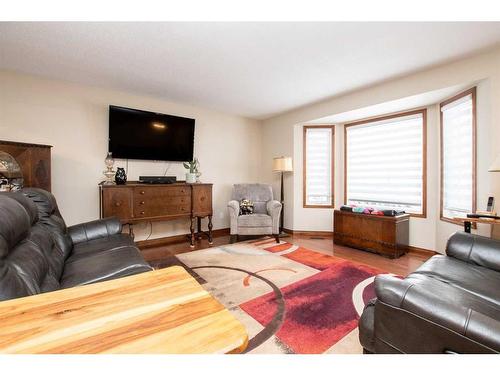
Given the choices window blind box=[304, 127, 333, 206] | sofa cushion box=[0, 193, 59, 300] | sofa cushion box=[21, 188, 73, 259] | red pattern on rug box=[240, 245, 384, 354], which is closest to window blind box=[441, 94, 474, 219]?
red pattern on rug box=[240, 245, 384, 354]

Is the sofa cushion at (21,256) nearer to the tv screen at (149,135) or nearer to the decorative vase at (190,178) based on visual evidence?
the tv screen at (149,135)

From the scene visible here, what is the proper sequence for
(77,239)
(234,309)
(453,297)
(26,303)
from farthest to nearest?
(77,239)
(234,309)
(453,297)
(26,303)

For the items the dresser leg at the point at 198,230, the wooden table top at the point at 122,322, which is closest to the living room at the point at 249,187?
the wooden table top at the point at 122,322

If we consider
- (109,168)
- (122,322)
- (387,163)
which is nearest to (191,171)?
(109,168)

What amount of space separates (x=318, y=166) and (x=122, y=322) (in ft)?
13.3

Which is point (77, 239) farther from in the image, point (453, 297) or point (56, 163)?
point (453, 297)

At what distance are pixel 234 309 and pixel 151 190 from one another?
2.05 metres

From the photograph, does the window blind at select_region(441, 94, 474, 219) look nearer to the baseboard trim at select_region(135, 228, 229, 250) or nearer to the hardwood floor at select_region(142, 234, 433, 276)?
the hardwood floor at select_region(142, 234, 433, 276)

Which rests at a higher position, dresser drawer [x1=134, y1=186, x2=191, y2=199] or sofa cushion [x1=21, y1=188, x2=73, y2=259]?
dresser drawer [x1=134, y1=186, x2=191, y2=199]

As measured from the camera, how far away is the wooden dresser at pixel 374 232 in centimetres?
304

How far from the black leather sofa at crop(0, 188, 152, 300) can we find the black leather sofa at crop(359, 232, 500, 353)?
1.31m

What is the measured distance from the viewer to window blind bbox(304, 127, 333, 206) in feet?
13.8

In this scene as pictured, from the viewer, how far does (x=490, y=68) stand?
88.7 inches
